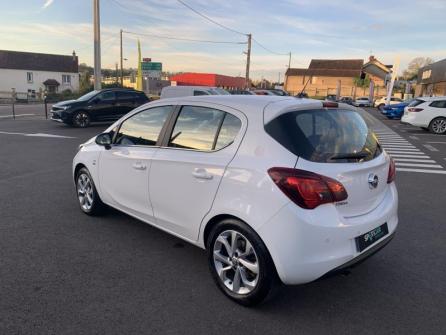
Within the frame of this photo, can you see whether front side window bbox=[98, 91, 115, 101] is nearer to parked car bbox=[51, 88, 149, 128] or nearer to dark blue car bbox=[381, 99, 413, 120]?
parked car bbox=[51, 88, 149, 128]

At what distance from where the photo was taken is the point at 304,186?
2.65 meters

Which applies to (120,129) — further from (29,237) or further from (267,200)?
(267,200)

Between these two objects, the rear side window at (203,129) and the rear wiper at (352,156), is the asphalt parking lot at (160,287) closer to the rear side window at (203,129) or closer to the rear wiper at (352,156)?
the rear wiper at (352,156)

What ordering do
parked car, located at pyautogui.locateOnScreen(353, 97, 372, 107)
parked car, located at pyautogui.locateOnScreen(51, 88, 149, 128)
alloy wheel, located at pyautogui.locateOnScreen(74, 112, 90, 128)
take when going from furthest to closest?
1. parked car, located at pyautogui.locateOnScreen(353, 97, 372, 107)
2. alloy wheel, located at pyautogui.locateOnScreen(74, 112, 90, 128)
3. parked car, located at pyautogui.locateOnScreen(51, 88, 149, 128)

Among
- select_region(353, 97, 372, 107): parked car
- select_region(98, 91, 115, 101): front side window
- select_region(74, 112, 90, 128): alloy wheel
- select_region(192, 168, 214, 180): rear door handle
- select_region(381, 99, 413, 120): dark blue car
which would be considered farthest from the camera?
select_region(353, 97, 372, 107): parked car

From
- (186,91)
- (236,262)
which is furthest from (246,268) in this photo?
(186,91)

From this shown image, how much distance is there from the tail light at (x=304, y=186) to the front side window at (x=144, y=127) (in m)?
1.60

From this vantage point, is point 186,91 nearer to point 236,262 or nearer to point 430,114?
Result: point 430,114

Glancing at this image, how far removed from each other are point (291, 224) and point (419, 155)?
1030cm

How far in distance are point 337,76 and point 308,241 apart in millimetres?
77859

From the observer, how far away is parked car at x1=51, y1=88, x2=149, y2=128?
15.6 meters

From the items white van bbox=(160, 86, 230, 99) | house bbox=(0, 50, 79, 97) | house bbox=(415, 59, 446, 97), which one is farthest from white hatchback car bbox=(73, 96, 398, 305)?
house bbox=(0, 50, 79, 97)

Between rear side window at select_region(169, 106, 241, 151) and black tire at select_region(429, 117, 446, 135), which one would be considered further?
black tire at select_region(429, 117, 446, 135)

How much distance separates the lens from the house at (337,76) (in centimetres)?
7275
